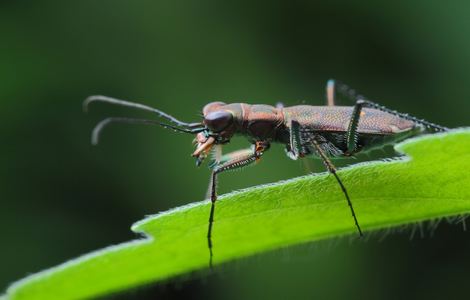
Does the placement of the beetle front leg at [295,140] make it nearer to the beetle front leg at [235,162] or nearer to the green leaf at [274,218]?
the beetle front leg at [235,162]

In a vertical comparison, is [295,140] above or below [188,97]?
below

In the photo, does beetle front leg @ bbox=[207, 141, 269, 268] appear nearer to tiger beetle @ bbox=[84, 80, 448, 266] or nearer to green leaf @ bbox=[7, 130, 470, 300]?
tiger beetle @ bbox=[84, 80, 448, 266]

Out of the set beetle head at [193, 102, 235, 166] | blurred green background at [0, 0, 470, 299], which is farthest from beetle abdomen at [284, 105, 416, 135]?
blurred green background at [0, 0, 470, 299]

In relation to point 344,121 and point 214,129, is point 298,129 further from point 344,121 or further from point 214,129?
point 214,129

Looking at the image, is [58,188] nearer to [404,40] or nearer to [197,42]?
[197,42]

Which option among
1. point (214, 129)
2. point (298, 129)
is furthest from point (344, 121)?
point (214, 129)

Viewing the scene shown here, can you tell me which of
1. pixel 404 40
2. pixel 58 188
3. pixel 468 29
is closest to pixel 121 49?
pixel 58 188
